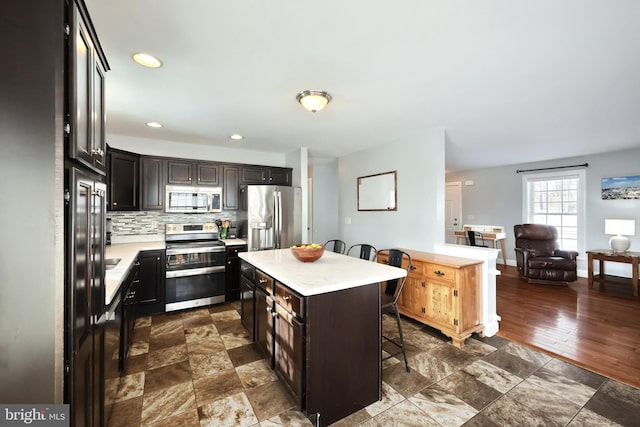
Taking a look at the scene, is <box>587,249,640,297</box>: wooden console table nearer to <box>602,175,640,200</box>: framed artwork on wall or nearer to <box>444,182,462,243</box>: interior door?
<box>602,175,640,200</box>: framed artwork on wall

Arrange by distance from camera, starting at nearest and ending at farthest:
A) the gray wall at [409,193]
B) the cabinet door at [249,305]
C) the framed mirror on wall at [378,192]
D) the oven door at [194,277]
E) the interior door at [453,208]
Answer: the cabinet door at [249,305], the gray wall at [409,193], the oven door at [194,277], the framed mirror on wall at [378,192], the interior door at [453,208]

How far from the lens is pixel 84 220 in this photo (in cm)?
106

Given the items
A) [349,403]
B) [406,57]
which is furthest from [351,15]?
[349,403]

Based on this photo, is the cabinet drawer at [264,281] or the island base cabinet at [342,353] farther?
the cabinet drawer at [264,281]

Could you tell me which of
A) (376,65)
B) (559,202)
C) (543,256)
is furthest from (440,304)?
(559,202)

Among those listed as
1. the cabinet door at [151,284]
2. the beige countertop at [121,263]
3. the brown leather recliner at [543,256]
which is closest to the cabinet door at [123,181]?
the beige countertop at [121,263]

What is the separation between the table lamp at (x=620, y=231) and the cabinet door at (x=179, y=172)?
23.0 feet

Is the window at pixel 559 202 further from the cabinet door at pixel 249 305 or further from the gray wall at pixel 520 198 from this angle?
the cabinet door at pixel 249 305

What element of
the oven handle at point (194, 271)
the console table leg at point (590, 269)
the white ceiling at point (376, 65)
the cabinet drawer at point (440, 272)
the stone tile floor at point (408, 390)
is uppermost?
the white ceiling at point (376, 65)

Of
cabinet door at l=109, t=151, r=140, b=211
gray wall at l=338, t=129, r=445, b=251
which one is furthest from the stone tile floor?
cabinet door at l=109, t=151, r=140, b=211

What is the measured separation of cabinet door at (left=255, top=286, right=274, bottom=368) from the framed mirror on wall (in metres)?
2.52

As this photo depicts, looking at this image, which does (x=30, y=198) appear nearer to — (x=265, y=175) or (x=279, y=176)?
(x=265, y=175)

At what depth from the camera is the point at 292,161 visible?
4863 millimetres

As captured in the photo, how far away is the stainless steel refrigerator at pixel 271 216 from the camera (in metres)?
4.12
